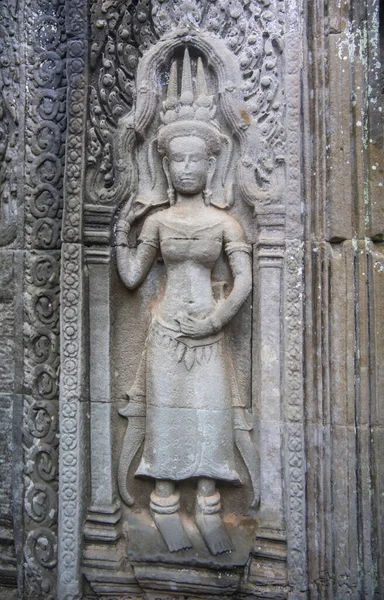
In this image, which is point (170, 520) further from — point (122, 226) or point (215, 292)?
point (122, 226)

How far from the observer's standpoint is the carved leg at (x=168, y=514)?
13.3 feet

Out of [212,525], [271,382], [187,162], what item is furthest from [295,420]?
[187,162]

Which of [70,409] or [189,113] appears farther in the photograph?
[189,113]

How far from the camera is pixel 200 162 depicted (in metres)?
4.17

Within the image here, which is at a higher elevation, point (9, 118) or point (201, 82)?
point (201, 82)

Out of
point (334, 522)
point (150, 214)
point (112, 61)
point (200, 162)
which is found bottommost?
point (334, 522)

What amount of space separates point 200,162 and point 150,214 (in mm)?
552

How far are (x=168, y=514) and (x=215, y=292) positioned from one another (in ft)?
5.50

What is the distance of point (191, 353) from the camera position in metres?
4.17

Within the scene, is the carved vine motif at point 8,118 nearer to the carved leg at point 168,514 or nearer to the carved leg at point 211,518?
the carved leg at point 168,514

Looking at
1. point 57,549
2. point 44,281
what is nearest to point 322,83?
point 44,281

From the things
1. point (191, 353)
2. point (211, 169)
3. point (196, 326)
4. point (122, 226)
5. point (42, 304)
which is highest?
point (211, 169)

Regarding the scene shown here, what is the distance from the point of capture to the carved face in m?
4.14

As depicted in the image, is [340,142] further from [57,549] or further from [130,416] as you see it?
[57,549]
